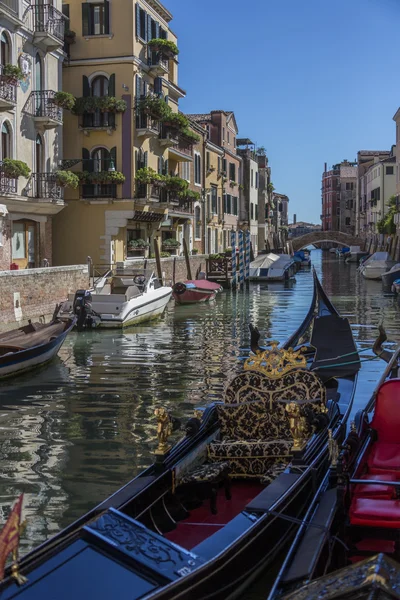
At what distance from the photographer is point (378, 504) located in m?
4.24

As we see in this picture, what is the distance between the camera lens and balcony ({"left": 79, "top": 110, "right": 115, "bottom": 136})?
2092 centimetres

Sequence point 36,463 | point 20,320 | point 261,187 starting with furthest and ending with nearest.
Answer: point 261,187
point 20,320
point 36,463

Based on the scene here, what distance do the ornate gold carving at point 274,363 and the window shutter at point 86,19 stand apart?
56.3 feet

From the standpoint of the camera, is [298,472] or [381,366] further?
[381,366]

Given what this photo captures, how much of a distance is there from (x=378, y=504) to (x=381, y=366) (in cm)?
774

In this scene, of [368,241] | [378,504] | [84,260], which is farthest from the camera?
[368,241]

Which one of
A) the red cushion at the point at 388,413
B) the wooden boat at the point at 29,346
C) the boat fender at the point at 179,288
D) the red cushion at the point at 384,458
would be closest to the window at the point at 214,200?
the boat fender at the point at 179,288

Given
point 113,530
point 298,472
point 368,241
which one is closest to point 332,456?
point 298,472

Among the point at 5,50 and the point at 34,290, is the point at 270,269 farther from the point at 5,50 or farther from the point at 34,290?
the point at 5,50

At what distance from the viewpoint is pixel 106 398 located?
947cm

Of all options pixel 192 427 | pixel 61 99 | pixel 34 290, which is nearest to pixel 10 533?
pixel 192 427

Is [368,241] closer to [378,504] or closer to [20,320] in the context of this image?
[20,320]

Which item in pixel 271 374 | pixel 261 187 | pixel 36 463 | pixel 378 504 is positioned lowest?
pixel 36 463

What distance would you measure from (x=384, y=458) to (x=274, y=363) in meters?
1.22
